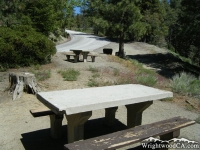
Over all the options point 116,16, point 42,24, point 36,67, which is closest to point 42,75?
point 36,67

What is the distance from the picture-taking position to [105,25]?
14461mm

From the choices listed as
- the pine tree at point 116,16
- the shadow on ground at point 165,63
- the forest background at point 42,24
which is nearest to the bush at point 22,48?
the forest background at point 42,24

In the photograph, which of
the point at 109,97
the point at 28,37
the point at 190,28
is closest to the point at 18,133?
the point at 109,97

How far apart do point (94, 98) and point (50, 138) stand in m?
1.34

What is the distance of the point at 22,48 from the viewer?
10180mm

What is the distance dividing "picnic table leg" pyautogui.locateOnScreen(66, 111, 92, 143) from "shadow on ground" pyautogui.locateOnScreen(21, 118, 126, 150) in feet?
1.91

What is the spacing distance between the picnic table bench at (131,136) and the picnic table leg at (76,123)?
0.45 m

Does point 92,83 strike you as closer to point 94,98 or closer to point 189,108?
point 189,108

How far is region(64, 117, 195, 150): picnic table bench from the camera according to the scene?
2705mm

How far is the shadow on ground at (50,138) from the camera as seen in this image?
152 inches

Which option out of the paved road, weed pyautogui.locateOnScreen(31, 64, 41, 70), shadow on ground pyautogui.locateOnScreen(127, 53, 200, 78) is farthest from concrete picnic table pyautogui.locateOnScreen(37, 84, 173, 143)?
the paved road

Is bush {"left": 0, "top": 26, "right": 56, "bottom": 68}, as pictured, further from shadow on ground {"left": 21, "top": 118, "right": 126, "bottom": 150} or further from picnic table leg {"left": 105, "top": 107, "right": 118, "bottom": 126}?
picnic table leg {"left": 105, "top": 107, "right": 118, "bottom": 126}

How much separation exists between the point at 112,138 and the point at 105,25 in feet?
39.9

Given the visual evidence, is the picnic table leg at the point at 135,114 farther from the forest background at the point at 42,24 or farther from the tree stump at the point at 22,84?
the forest background at the point at 42,24
